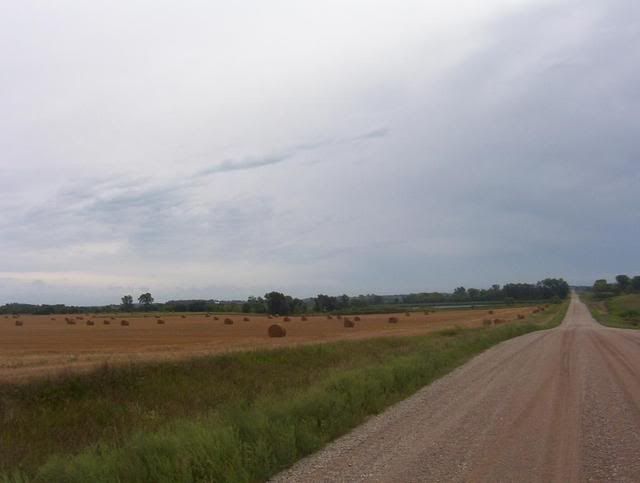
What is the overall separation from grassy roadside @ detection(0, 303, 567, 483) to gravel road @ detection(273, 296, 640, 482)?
23.8 inches

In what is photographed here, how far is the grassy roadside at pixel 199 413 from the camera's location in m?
9.32

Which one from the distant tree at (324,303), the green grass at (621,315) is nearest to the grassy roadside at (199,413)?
the green grass at (621,315)

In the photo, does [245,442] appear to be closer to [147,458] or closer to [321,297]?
[147,458]

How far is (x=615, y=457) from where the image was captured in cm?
941

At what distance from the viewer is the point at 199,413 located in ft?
53.6

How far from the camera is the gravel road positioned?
881 centimetres

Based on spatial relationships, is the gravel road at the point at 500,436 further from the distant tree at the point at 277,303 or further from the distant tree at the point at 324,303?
the distant tree at the point at 324,303

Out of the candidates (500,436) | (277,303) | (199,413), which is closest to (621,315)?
(277,303)

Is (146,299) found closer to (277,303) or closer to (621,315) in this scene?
(277,303)

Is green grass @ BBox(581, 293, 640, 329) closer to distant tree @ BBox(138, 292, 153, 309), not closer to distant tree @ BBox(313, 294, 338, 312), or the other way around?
distant tree @ BBox(313, 294, 338, 312)

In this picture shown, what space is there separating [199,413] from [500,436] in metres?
7.92

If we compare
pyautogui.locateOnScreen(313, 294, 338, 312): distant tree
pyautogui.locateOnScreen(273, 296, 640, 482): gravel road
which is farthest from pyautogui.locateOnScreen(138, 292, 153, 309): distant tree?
pyautogui.locateOnScreen(273, 296, 640, 482): gravel road

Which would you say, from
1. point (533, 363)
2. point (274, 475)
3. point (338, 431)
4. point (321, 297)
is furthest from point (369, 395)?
point (321, 297)

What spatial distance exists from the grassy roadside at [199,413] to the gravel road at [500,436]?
61 centimetres
